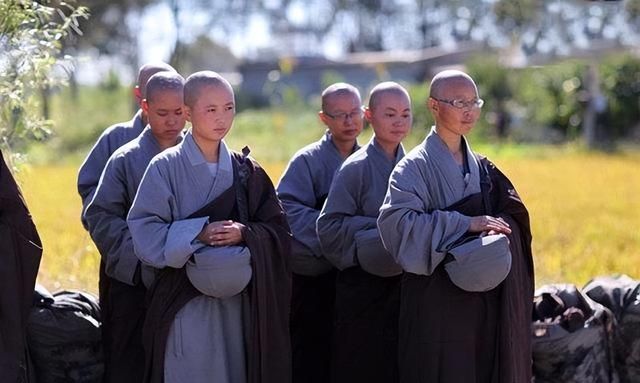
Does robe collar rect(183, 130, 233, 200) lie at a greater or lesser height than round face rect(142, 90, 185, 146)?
lesser

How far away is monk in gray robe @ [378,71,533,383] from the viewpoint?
4434mm

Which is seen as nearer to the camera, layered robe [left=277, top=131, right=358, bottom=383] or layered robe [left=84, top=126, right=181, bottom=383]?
layered robe [left=84, top=126, right=181, bottom=383]

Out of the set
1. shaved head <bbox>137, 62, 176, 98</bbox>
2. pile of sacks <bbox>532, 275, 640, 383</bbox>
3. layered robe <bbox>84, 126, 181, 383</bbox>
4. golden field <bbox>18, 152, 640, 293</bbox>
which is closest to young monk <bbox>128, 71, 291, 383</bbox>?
layered robe <bbox>84, 126, 181, 383</bbox>

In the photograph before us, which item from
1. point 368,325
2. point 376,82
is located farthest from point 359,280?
point 376,82

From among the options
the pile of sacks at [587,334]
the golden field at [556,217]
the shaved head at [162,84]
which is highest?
the shaved head at [162,84]

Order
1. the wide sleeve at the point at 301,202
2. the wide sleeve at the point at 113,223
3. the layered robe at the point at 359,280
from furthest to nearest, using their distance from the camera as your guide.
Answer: the wide sleeve at the point at 301,202 → the layered robe at the point at 359,280 → the wide sleeve at the point at 113,223

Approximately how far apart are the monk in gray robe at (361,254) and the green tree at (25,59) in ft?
5.41

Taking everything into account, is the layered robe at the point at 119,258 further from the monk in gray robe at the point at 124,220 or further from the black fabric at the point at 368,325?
the black fabric at the point at 368,325

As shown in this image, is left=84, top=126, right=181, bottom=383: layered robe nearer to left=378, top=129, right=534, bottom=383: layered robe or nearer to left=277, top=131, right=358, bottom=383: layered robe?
left=277, top=131, right=358, bottom=383: layered robe

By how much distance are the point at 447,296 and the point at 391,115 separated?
3.46ft

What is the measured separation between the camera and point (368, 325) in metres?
5.30

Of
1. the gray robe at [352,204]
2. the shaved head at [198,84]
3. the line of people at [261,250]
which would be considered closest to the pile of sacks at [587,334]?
the line of people at [261,250]

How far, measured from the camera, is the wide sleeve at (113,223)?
485 centimetres

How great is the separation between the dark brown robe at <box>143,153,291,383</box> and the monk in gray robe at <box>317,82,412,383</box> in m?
0.66
